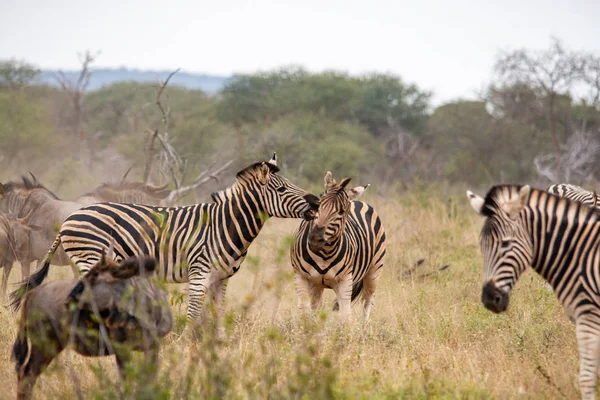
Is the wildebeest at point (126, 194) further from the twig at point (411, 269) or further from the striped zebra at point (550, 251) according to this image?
the striped zebra at point (550, 251)

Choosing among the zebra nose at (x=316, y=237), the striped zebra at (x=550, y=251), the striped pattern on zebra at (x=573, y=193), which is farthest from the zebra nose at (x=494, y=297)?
the striped pattern on zebra at (x=573, y=193)

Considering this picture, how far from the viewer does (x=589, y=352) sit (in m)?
4.46

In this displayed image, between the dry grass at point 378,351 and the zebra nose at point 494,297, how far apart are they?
52 centimetres

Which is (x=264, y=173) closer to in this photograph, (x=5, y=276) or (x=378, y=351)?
(x=378, y=351)

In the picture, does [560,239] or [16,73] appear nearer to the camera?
[560,239]

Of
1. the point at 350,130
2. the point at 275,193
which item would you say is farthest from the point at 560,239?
the point at 350,130

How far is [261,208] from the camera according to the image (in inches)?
277

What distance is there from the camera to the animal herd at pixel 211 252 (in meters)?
4.43

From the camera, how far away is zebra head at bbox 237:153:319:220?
6.80 metres

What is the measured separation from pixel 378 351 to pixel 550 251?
1788 millimetres

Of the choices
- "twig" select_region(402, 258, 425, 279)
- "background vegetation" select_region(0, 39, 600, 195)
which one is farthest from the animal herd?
"background vegetation" select_region(0, 39, 600, 195)

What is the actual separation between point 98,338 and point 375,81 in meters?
32.2

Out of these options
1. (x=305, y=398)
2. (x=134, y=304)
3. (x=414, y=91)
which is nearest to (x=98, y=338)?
(x=134, y=304)

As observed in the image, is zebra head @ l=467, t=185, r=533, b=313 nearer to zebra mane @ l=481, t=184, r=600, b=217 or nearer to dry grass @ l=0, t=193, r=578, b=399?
zebra mane @ l=481, t=184, r=600, b=217
